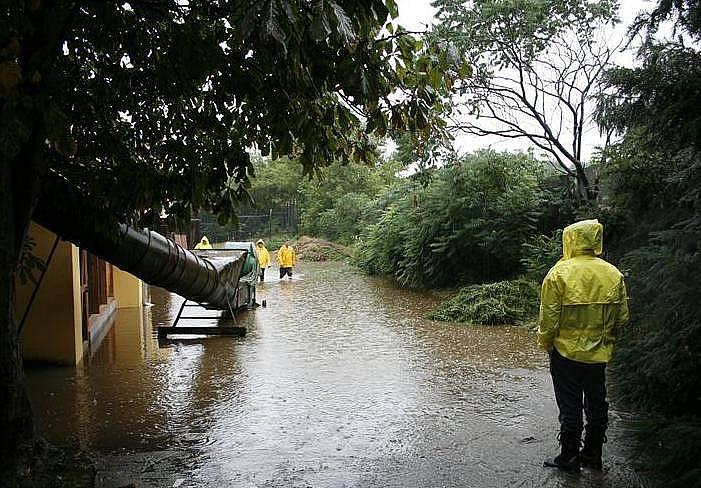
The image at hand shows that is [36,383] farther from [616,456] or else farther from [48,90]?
[616,456]

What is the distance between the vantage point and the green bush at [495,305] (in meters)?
13.5

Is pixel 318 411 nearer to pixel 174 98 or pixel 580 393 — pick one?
pixel 580 393

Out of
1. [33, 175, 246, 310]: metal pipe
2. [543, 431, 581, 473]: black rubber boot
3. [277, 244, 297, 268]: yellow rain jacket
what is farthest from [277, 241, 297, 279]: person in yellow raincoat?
[543, 431, 581, 473]: black rubber boot

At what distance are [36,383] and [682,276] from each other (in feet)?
23.7

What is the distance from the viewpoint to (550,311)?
202 inches

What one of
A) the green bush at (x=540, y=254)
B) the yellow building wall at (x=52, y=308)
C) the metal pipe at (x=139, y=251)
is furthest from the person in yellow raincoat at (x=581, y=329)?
the green bush at (x=540, y=254)

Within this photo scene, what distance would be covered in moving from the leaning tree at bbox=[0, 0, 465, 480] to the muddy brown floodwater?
5.44 ft

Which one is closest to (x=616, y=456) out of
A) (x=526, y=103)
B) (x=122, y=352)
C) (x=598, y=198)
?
(x=122, y=352)

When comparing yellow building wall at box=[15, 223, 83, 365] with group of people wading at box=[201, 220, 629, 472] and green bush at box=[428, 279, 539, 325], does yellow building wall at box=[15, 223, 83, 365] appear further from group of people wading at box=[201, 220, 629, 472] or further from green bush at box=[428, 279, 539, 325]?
green bush at box=[428, 279, 539, 325]

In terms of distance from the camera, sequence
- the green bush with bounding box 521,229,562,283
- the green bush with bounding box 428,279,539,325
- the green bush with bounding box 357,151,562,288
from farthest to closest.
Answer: the green bush with bounding box 357,151,562,288 < the green bush with bounding box 521,229,562,283 < the green bush with bounding box 428,279,539,325

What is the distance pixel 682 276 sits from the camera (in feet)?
17.3

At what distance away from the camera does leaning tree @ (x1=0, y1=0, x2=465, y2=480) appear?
4000 millimetres

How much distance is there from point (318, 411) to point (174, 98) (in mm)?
3548

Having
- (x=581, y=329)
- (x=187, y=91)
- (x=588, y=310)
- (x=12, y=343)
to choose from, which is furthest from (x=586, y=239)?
(x=12, y=343)
